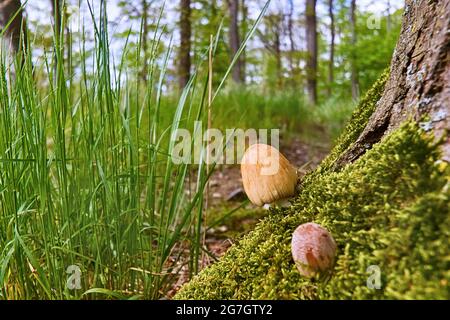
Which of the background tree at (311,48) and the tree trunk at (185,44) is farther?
the background tree at (311,48)

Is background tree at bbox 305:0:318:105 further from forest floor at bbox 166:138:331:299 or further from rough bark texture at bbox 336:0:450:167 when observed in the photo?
rough bark texture at bbox 336:0:450:167

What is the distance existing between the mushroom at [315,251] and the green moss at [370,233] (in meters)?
0.02

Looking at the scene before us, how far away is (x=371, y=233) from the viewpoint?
0.59 m

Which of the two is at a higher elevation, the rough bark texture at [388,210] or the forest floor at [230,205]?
the rough bark texture at [388,210]

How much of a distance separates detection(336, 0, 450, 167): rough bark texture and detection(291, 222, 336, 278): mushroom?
0.71ft

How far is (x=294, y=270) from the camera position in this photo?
0.66m

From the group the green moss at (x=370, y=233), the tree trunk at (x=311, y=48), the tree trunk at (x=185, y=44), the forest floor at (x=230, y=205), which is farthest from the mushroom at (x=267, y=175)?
the tree trunk at (x=311, y=48)

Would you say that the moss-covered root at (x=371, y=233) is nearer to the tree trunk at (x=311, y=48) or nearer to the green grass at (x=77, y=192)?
the green grass at (x=77, y=192)

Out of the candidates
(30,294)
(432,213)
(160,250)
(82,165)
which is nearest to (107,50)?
(82,165)

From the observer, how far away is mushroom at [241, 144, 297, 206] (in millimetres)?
800

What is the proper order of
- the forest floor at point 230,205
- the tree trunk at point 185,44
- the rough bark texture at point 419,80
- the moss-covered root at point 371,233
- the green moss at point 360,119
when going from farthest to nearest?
the tree trunk at point 185,44, the forest floor at point 230,205, the green moss at point 360,119, the rough bark texture at point 419,80, the moss-covered root at point 371,233

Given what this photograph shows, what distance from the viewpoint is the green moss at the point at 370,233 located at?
0.51m

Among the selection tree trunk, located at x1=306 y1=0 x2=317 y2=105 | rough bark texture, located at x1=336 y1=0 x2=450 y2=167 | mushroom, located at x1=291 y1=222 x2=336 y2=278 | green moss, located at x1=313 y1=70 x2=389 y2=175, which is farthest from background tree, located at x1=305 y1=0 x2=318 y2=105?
mushroom, located at x1=291 y1=222 x2=336 y2=278
